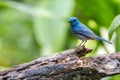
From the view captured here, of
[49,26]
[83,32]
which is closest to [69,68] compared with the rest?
[83,32]

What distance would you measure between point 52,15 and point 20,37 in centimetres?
149

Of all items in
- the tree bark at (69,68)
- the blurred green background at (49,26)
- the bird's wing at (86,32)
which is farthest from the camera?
the blurred green background at (49,26)

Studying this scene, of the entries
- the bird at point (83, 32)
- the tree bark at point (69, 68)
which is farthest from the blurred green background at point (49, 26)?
the tree bark at point (69, 68)

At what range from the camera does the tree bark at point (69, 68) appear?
3.25 m

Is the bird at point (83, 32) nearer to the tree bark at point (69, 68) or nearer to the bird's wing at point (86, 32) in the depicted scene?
the bird's wing at point (86, 32)

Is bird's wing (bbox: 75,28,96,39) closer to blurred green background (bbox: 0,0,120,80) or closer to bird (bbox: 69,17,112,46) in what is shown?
bird (bbox: 69,17,112,46)

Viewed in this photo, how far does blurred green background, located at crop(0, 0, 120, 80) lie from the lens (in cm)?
460

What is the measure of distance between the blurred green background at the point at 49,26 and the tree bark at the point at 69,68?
13.1 inches

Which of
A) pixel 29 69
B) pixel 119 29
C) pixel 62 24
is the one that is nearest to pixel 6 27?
pixel 62 24

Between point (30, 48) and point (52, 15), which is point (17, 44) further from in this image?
point (52, 15)

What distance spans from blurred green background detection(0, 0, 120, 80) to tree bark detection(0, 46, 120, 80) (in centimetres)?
33

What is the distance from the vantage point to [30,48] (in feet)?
20.7

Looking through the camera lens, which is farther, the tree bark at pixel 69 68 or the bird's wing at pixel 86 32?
the bird's wing at pixel 86 32

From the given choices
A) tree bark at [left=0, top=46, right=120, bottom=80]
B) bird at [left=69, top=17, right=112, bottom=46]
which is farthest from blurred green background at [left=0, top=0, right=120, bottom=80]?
tree bark at [left=0, top=46, right=120, bottom=80]
